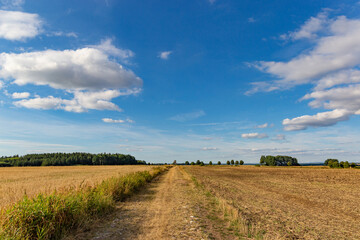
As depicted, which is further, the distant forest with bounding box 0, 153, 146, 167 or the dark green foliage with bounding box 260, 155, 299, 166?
the dark green foliage with bounding box 260, 155, 299, 166

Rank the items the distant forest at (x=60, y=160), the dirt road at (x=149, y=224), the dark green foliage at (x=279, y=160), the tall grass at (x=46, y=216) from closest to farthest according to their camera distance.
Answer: the tall grass at (x=46, y=216)
the dirt road at (x=149, y=224)
the distant forest at (x=60, y=160)
the dark green foliage at (x=279, y=160)

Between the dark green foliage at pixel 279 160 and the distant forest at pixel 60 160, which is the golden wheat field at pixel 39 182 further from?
the dark green foliage at pixel 279 160

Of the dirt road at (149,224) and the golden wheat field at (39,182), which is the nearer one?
A: the dirt road at (149,224)

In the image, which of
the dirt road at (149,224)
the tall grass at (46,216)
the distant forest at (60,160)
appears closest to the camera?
the tall grass at (46,216)

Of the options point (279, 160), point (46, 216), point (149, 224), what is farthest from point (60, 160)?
point (279, 160)

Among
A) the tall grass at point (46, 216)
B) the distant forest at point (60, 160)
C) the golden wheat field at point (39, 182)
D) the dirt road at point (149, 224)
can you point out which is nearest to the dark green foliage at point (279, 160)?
the distant forest at point (60, 160)

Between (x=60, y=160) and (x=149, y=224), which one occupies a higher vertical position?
(x=149, y=224)

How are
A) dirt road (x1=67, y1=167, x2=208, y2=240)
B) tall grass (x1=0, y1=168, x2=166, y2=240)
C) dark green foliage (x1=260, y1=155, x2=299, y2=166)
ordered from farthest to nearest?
dark green foliage (x1=260, y1=155, x2=299, y2=166) < dirt road (x1=67, y1=167, x2=208, y2=240) < tall grass (x1=0, y1=168, x2=166, y2=240)

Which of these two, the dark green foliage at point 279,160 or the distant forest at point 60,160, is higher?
the dark green foliage at point 279,160

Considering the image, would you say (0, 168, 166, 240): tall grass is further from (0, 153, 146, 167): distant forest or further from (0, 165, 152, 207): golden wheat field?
(0, 153, 146, 167): distant forest

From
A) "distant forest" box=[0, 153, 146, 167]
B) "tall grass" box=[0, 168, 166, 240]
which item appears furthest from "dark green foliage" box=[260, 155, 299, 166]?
"tall grass" box=[0, 168, 166, 240]

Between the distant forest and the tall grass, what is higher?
the tall grass

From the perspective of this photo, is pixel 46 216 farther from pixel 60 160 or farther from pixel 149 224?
pixel 60 160

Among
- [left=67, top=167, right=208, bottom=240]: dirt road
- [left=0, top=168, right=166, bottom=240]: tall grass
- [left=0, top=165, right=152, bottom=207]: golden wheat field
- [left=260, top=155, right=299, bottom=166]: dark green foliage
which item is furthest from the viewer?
[left=260, top=155, right=299, bottom=166]: dark green foliage
